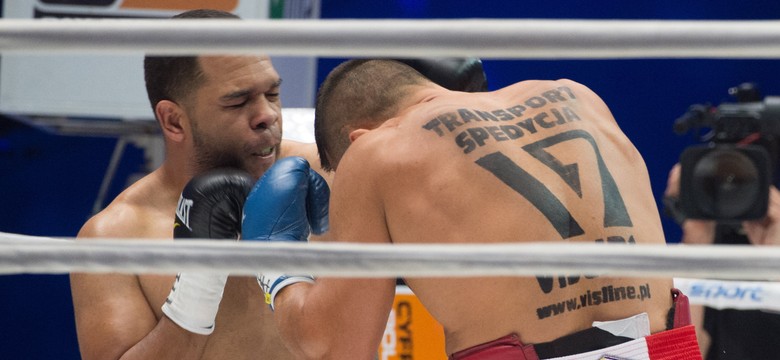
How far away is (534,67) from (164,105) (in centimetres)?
207

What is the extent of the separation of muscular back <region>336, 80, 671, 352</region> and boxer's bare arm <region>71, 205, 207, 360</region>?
453 millimetres

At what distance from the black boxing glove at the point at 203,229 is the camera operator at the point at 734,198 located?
4.15 feet

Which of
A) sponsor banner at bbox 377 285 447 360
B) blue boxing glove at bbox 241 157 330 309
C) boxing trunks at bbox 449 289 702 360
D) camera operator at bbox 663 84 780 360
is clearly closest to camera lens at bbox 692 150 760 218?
camera operator at bbox 663 84 780 360

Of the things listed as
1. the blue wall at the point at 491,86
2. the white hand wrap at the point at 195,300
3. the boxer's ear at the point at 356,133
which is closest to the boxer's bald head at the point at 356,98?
the boxer's ear at the point at 356,133

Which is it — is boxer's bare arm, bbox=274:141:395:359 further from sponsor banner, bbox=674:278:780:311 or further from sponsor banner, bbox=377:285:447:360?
sponsor banner, bbox=674:278:780:311

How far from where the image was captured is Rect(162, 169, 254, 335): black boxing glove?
4.85 feet

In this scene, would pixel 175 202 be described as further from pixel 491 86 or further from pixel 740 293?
A: pixel 491 86

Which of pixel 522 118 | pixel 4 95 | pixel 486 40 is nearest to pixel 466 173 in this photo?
pixel 522 118

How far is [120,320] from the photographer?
5.33ft

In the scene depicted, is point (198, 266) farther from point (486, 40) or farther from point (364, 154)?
point (364, 154)

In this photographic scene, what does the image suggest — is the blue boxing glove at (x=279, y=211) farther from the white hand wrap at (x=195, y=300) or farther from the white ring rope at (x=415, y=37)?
the white ring rope at (x=415, y=37)

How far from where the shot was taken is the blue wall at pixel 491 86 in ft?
11.5

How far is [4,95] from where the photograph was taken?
3.05 metres

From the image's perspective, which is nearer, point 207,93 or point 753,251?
point 753,251
